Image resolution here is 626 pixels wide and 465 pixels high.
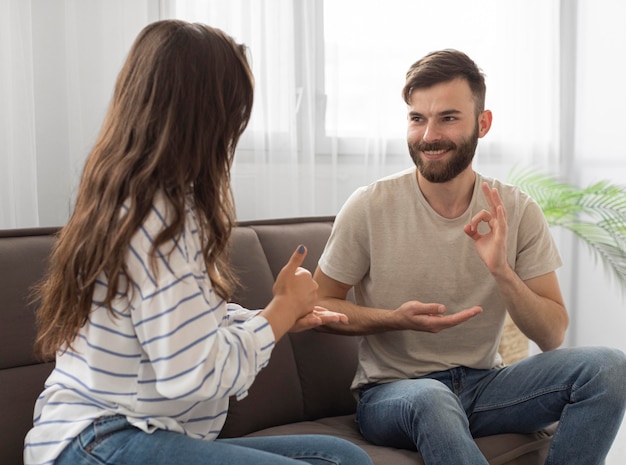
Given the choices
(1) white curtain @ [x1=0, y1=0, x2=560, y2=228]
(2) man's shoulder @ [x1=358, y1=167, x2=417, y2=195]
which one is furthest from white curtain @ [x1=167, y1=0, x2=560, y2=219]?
(2) man's shoulder @ [x1=358, y1=167, x2=417, y2=195]

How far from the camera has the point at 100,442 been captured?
119 cm

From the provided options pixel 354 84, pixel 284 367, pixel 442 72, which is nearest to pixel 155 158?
pixel 284 367

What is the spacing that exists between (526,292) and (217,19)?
135 centimetres

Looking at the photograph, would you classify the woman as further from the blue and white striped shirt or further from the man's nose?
the man's nose

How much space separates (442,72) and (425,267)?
1.66ft

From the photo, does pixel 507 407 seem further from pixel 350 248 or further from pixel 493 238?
pixel 350 248

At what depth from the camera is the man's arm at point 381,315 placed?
1.81 metres

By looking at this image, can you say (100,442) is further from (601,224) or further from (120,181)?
(601,224)

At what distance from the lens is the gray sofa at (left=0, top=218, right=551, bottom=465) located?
1675 mm

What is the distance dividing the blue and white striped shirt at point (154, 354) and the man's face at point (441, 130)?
900mm

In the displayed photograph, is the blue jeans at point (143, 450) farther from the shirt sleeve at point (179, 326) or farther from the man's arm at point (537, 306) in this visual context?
the man's arm at point (537, 306)

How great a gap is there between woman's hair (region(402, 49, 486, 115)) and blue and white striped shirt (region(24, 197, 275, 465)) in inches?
39.8

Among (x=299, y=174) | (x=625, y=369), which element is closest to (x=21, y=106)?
(x=299, y=174)

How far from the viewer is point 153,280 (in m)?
1.15
